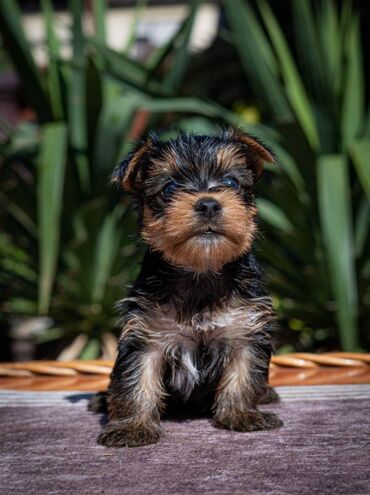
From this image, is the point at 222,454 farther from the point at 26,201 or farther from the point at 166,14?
the point at 166,14

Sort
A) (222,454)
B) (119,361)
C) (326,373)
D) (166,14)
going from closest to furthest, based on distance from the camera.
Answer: (222,454) → (119,361) → (326,373) → (166,14)

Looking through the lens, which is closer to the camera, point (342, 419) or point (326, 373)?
point (342, 419)

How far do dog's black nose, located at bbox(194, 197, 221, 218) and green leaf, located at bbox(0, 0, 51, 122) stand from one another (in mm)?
3471

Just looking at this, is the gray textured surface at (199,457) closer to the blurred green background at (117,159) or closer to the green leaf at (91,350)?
the blurred green background at (117,159)

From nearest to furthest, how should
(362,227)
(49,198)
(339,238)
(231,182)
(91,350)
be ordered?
(231,182), (339,238), (49,198), (362,227), (91,350)

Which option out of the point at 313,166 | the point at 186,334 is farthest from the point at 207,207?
the point at 313,166

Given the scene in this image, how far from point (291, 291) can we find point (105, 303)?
138 centimetres

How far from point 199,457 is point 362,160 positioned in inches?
114

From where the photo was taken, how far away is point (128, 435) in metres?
2.67

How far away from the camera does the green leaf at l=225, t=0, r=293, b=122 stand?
5555mm

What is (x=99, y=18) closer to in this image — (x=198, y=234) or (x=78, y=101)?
(x=78, y=101)

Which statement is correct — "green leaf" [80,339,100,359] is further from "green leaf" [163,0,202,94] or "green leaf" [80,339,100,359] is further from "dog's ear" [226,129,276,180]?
"dog's ear" [226,129,276,180]

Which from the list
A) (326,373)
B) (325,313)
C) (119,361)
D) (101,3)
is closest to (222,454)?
(119,361)

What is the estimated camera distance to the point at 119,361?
284 cm
